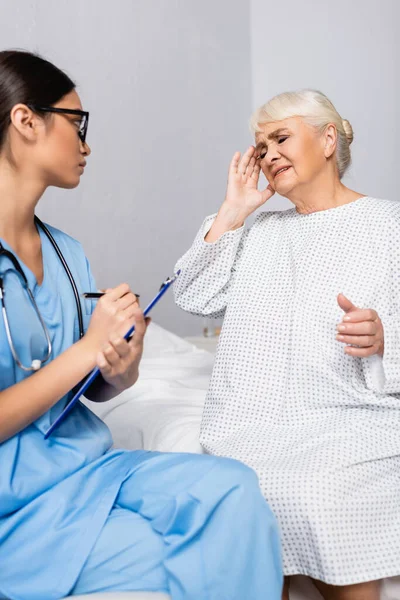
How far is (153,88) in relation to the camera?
3.73 metres

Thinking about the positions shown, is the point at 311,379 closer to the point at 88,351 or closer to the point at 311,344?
the point at 311,344

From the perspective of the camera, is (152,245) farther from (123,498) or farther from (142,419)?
(123,498)

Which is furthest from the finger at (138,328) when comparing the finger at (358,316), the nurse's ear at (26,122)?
the finger at (358,316)

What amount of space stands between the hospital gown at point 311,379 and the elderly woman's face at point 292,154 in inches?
4.0

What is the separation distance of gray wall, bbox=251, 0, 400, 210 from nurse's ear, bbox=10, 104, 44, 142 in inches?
113

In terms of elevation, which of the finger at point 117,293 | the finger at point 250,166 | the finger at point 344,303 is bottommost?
the finger at point 344,303

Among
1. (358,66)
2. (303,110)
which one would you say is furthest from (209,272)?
(358,66)

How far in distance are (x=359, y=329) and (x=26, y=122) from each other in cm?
76

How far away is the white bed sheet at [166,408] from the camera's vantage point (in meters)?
1.78

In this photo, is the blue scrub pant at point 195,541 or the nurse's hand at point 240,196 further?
the nurse's hand at point 240,196

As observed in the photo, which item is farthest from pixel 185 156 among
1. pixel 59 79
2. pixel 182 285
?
pixel 59 79

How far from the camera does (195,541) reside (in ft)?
3.59

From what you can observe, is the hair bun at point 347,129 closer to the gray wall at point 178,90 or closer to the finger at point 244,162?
the finger at point 244,162

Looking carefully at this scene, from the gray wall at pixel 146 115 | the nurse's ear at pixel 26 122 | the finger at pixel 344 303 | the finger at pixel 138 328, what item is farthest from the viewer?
the gray wall at pixel 146 115
